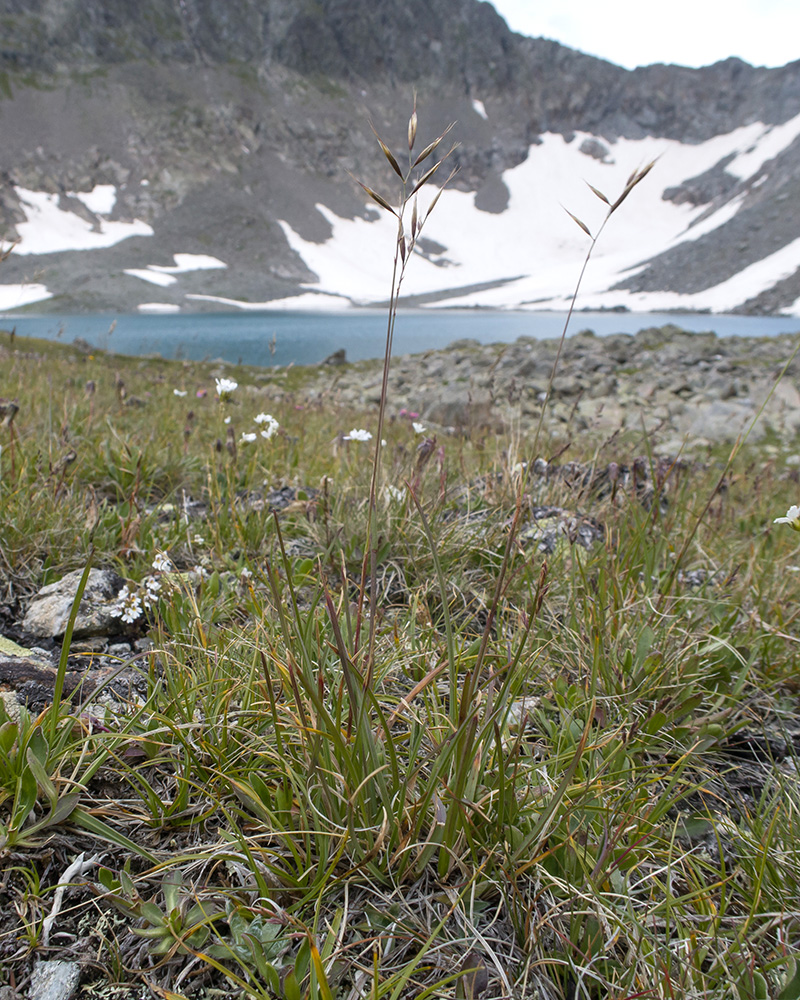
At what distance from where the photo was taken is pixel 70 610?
6.89ft

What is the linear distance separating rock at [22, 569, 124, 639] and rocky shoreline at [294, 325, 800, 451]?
475 cm

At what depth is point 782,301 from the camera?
213 ft

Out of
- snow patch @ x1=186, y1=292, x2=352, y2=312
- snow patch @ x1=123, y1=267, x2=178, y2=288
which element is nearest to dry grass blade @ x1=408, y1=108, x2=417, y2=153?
snow patch @ x1=186, y1=292, x2=352, y2=312

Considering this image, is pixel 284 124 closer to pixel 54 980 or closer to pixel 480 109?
pixel 480 109

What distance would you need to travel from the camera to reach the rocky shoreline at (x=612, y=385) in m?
9.93

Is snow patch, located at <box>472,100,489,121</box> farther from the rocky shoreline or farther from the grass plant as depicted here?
the grass plant

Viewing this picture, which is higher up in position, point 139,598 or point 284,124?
point 284,124

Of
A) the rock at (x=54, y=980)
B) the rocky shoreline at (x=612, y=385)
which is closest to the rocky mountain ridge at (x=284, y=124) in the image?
the rocky shoreline at (x=612, y=385)

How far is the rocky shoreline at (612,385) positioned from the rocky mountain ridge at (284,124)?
128 ft

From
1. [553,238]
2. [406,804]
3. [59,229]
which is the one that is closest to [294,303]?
[59,229]

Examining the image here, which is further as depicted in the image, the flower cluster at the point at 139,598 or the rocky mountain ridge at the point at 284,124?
the rocky mountain ridge at the point at 284,124

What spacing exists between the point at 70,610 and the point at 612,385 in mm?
14326

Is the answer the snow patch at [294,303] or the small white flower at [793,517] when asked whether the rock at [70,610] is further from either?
the snow patch at [294,303]

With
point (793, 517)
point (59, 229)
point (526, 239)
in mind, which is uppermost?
point (526, 239)
